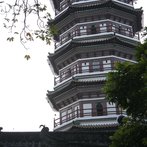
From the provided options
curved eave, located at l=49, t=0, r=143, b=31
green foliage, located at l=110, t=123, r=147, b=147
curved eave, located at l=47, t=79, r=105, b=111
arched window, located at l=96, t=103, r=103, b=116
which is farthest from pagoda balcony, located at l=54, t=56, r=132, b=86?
green foliage, located at l=110, t=123, r=147, b=147

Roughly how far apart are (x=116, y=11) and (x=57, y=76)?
17.8 feet

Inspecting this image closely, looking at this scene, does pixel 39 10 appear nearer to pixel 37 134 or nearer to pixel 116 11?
pixel 37 134

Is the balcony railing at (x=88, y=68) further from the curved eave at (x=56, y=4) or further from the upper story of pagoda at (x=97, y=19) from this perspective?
the curved eave at (x=56, y=4)

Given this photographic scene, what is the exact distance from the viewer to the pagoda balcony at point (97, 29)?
22703mm

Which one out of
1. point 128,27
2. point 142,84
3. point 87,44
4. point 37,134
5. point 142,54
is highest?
point 128,27

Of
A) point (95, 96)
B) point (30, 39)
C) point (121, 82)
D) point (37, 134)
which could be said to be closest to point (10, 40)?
point (30, 39)

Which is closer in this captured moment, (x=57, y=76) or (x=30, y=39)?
(x=30, y=39)

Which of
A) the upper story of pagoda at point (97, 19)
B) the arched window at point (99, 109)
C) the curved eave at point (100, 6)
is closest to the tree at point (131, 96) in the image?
the arched window at point (99, 109)

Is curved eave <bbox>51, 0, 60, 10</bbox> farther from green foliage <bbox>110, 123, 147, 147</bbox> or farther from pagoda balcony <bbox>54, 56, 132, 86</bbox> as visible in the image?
green foliage <bbox>110, 123, 147, 147</bbox>

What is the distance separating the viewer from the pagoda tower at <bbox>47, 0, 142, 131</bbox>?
19.9m

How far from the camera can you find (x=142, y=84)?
33.3ft

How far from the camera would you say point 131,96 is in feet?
33.2

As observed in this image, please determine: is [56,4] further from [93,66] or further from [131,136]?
[131,136]

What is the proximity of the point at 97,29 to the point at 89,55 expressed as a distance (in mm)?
2051
